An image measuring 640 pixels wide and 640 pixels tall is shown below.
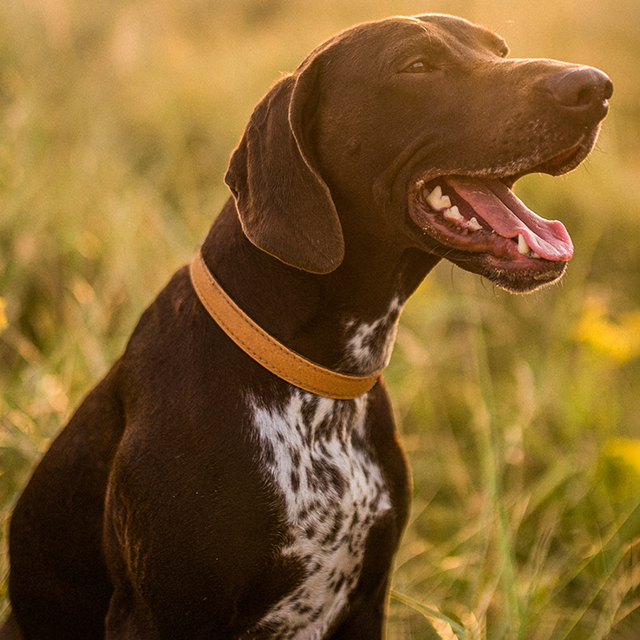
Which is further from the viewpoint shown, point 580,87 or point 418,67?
point 418,67

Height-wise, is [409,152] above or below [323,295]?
above

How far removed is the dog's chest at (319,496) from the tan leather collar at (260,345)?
0.05 meters

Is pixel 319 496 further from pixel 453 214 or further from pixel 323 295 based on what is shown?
pixel 453 214

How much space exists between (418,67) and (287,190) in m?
0.52

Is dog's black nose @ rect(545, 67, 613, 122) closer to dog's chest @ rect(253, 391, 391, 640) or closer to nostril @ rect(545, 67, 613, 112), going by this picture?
nostril @ rect(545, 67, 613, 112)

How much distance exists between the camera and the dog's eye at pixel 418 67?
2.15 metres

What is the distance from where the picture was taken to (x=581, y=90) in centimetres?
197

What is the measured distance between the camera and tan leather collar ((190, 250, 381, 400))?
207 centimetres

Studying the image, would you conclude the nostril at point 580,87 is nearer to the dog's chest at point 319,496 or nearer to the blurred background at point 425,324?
the blurred background at point 425,324

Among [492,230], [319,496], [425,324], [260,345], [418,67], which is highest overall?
[418,67]

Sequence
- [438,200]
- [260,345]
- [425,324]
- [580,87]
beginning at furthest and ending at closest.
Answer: [425,324], [438,200], [260,345], [580,87]

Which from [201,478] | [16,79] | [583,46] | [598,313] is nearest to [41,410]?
[201,478]

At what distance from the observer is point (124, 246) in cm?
446

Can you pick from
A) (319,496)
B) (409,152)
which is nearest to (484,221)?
(409,152)
